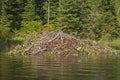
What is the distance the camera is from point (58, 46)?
28625 mm

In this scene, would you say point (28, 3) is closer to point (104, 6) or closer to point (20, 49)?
point (104, 6)

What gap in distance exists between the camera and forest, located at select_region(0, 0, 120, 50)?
64.4m

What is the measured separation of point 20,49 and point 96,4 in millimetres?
39274

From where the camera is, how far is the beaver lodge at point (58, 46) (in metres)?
28.4

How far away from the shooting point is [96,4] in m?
67.1

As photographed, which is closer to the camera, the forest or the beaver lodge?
the beaver lodge

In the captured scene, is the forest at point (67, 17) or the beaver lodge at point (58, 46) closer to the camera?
the beaver lodge at point (58, 46)

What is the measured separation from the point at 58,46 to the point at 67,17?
120 ft

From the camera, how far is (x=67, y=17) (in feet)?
213

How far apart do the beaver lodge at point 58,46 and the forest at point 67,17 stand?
3279 centimetres

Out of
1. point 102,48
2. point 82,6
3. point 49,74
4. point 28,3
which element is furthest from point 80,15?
point 49,74

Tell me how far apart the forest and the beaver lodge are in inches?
1291

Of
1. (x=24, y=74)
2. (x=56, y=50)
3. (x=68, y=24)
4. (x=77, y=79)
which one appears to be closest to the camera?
(x=77, y=79)

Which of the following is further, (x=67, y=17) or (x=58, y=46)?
(x=67, y=17)
